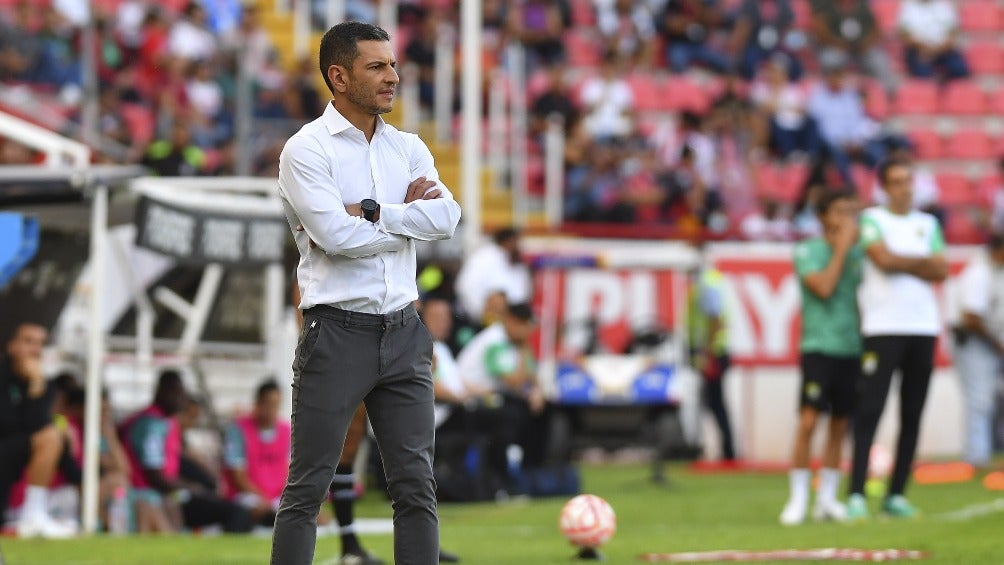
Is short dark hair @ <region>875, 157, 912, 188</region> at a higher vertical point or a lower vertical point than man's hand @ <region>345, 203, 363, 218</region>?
higher

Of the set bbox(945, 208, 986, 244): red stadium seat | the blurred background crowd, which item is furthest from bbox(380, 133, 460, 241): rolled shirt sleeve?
bbox(945, 208, 986, 244): red stadium seat

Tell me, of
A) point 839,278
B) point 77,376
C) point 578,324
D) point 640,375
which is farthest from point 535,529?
point 578,324

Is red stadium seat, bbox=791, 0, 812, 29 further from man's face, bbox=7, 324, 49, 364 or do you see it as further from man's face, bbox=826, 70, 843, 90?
man's face, bbox=7, 324, 49, 364

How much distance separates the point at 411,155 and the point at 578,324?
1340cm

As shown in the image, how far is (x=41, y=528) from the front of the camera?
12.6 meters

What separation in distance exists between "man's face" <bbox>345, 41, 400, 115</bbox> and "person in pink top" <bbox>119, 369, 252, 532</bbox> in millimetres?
7088

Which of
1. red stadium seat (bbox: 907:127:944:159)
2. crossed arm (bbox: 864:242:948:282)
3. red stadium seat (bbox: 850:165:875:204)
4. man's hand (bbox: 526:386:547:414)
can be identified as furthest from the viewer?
red stadium seat (bbox: 907:127:944:159)

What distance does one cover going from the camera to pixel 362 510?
49.3 ft

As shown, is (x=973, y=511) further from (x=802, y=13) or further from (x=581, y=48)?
(x=802, y=13)

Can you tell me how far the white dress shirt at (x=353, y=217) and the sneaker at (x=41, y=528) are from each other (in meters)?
6.31

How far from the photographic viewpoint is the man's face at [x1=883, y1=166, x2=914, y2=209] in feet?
39.7

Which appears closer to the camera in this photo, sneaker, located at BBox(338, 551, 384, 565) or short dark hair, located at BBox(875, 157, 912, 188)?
sneaker, located at BBox(338, 551, 384, 565)

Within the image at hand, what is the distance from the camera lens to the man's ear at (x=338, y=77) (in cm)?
673

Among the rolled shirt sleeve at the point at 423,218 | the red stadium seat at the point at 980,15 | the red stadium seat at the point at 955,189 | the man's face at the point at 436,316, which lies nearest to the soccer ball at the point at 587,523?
the rolled shirt sleeve at the point at 423,218
